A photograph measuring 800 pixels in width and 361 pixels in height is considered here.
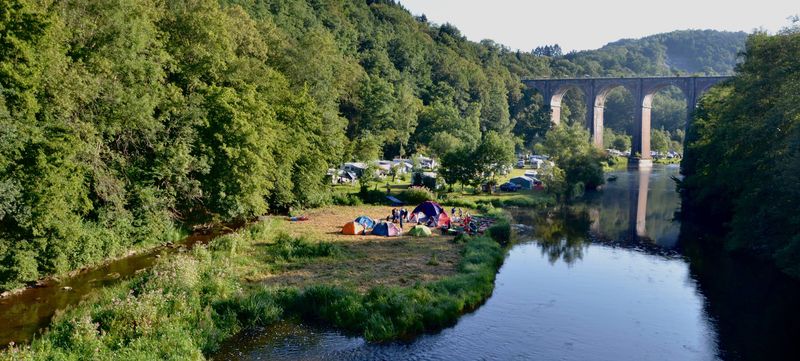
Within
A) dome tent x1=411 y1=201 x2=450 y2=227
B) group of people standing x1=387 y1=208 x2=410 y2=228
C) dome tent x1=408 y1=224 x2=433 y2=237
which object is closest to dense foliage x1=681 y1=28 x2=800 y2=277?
dome tent x1=411 y1=201 x2=450 y2=227

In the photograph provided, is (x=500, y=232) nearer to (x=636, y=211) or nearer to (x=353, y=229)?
(x=353, y=229)

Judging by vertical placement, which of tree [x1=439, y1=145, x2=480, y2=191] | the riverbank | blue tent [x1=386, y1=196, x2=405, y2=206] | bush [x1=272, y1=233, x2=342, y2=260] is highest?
tree [x1=439, y1=145, x2=480, y2=191]

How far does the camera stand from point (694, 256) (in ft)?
93.9

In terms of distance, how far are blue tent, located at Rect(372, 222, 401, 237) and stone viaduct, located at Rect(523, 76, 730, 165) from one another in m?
62.1

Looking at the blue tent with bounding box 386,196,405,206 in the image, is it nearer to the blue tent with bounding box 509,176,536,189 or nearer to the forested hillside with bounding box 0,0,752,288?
the forested hillside with bounding box 0,0,752,288

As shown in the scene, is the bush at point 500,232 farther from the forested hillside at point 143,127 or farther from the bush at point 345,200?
the bush at point 345,200

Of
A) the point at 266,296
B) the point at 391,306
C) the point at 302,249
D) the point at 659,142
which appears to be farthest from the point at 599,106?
the point at 266,296

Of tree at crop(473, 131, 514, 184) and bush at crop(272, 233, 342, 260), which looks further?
tree at crop(473, 131, 514, 184)

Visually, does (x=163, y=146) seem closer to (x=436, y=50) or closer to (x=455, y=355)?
(x=455, y=355)

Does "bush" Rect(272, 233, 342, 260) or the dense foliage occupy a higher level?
the dense foliage

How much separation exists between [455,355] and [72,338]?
9.39 m

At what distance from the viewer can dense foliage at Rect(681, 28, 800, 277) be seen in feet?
80.2

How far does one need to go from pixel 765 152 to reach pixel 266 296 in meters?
24.2

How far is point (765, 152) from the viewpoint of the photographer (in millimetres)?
28141
